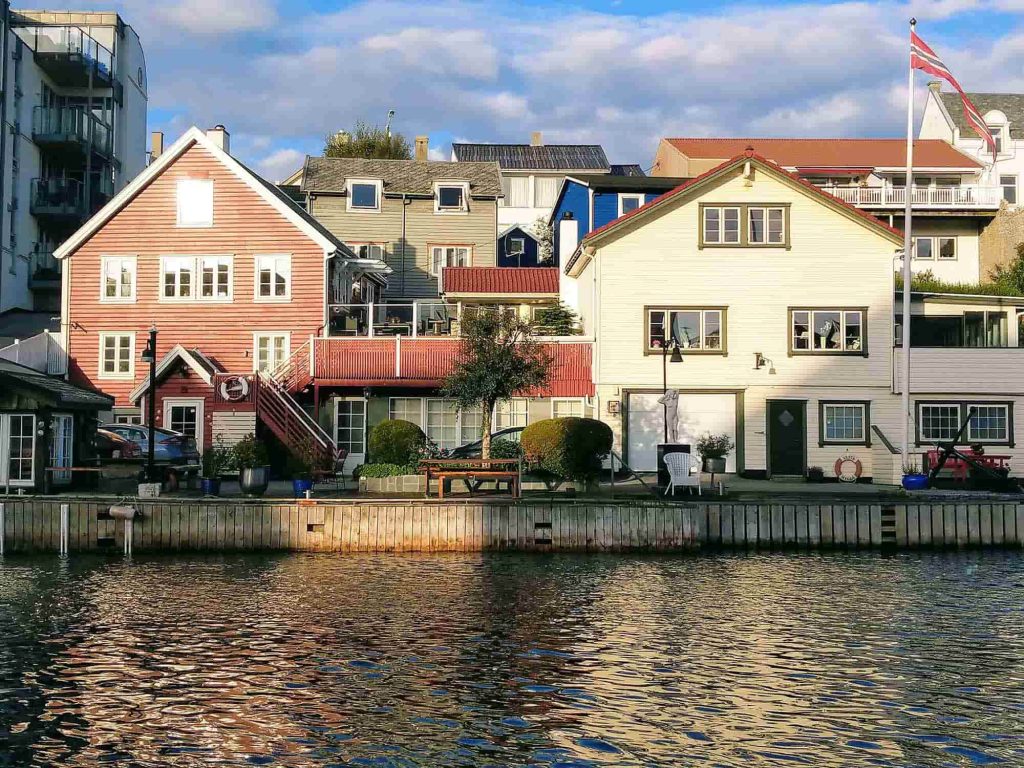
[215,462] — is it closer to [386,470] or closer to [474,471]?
[386,470]

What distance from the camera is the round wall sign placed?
3744 centimetres

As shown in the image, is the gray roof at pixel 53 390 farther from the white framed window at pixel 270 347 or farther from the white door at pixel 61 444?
A: the white framed window at pixel 270 347

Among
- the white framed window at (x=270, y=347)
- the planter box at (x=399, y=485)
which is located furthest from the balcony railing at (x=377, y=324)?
the planter box at (x=399, y=485)

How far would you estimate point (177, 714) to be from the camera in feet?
47.3

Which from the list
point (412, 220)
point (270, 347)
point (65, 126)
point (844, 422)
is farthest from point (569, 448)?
point (65, 126)

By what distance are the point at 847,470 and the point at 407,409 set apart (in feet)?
48.8

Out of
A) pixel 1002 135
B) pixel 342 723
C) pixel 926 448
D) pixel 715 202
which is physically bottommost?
pixel 342 723

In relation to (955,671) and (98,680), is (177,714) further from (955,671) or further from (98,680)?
(955,671)

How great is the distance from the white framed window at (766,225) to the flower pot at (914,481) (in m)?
11.0

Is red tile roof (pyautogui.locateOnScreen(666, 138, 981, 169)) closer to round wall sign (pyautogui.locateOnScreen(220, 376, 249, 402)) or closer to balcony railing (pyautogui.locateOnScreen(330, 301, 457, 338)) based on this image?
balcony railing (pyautogui.locateOnScreen(330, 301, 457, 338))

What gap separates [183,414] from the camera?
41344mm

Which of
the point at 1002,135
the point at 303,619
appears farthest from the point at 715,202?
the point at 1002,135

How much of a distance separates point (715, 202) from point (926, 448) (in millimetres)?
10724

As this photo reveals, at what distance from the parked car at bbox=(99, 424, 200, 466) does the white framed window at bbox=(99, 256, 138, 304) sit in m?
7.89
